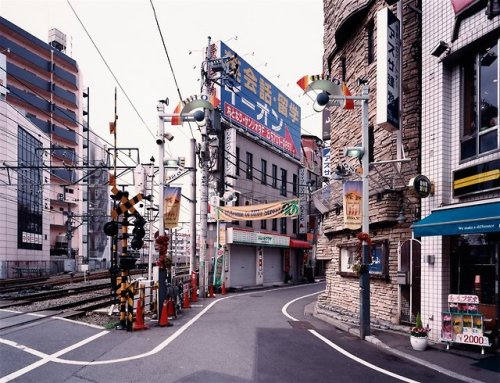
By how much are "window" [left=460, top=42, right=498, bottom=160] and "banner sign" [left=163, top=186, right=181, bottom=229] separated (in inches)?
345

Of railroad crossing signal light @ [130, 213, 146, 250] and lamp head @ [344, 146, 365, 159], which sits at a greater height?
lamp head @ [344, 146, 365, 159]

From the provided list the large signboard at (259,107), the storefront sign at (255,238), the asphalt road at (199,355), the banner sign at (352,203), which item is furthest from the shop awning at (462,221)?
the large signboard at (259,107)

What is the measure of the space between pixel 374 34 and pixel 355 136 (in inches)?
150

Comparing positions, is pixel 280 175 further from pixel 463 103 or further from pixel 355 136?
pixel 463 103

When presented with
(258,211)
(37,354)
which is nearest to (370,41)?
(258,211)

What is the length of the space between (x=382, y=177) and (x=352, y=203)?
185 centimetres

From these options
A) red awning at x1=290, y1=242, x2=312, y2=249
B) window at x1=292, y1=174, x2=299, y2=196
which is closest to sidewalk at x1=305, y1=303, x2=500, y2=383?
red awning at x1=290, y1=242, x2=312, y2=249

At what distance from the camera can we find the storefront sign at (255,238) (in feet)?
91.2

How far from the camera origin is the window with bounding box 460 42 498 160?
10.0m

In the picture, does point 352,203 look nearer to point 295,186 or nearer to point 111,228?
point 111,228

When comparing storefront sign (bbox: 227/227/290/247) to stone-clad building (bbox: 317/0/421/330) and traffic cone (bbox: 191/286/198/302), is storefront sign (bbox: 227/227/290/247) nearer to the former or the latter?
traffic cone (bbox: 191/286/198/302)

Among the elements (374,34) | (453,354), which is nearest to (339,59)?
(374,34)

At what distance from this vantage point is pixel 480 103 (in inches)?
413

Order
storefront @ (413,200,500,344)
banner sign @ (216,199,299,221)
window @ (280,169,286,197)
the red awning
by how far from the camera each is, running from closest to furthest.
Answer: storefront @ (413,200,500,344)
banner sign @ (216,199,299,221)
the red awning
window @ (280,169,286,197)
